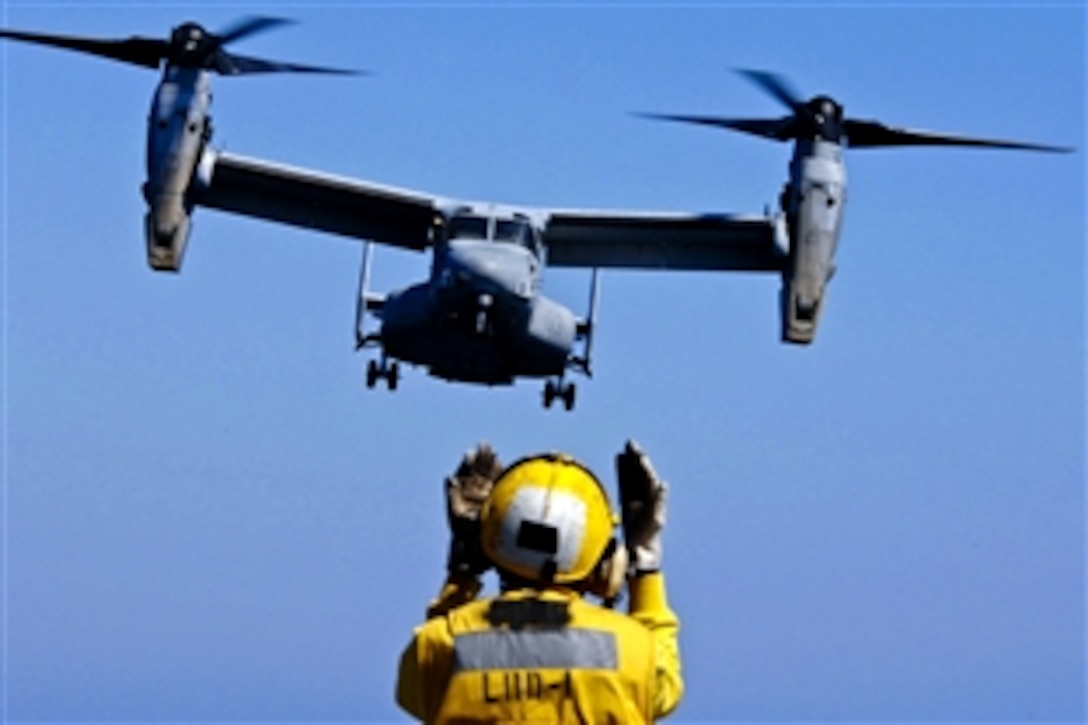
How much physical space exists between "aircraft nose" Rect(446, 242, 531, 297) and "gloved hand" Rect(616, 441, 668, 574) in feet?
82.2

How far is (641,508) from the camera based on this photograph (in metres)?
4.98

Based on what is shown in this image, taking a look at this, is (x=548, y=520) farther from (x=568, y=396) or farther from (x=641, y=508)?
(x=568, y=396)

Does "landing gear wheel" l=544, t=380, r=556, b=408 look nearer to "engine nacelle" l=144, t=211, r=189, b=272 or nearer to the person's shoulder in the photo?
"engine nacelle" l=144, t=211, r=189, b=272

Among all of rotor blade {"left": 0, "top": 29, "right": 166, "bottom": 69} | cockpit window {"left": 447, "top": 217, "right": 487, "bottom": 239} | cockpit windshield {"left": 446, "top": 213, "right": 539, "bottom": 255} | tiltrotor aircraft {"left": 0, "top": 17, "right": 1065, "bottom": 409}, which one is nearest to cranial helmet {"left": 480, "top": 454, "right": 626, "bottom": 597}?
tiltrotor aircraft {"left": 0, "top": 17, "right": 1065, "bottom": 409}

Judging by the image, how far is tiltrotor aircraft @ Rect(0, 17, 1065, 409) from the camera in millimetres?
30969

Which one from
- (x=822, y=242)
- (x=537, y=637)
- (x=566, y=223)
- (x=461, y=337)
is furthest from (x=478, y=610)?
(x=566, y=223)

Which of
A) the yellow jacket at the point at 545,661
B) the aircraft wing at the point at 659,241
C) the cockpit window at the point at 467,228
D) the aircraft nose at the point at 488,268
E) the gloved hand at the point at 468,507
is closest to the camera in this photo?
the yellow jacket at the point at 545,661

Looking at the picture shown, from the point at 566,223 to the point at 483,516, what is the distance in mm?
34910

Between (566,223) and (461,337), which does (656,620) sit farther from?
(566,223)

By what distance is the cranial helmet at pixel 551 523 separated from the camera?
4.80 meters

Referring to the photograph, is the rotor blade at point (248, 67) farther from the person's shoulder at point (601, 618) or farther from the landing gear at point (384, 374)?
the person's shoulder at point (601, 618)

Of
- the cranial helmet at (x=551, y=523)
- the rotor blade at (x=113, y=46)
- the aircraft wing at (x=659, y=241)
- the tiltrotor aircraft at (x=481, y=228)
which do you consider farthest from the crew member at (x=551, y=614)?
the aircraft wing at (x=659, y=241)

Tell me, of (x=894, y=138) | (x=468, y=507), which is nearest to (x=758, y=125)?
(x=894, y=138)

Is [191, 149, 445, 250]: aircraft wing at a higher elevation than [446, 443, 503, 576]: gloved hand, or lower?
higher
